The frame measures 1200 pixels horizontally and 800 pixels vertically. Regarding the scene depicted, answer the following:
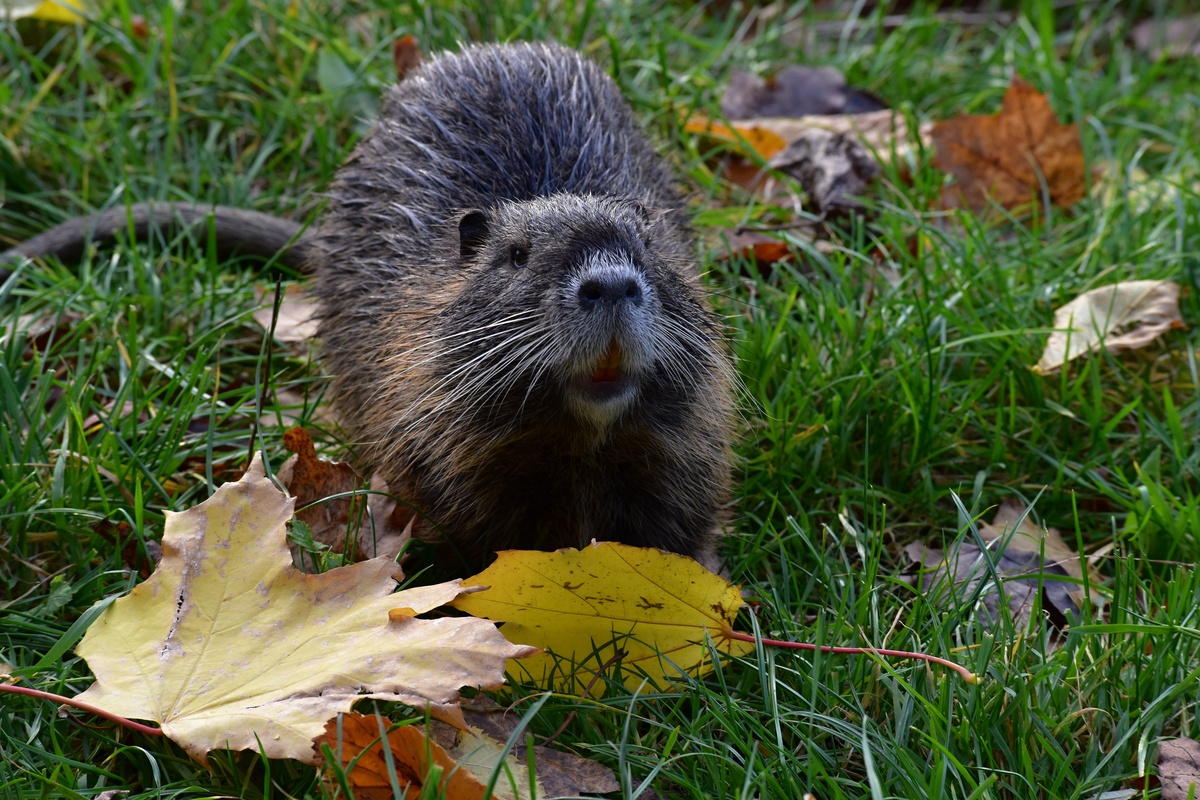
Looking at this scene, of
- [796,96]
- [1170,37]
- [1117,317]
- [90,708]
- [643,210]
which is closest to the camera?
[90,708]

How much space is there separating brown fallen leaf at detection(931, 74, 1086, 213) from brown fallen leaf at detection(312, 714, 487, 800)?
316 cm

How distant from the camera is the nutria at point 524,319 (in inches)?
115

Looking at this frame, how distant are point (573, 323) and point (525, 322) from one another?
0.18 metres

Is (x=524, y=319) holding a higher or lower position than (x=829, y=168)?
higher

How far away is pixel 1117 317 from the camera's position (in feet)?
13.0

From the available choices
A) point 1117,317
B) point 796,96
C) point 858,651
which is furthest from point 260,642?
point 796,96

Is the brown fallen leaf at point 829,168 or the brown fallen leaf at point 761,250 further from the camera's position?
the brown fallen leaf at point 829,168

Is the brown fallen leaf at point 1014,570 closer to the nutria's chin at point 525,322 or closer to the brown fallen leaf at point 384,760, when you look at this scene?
the nutria's chin at point 525,322

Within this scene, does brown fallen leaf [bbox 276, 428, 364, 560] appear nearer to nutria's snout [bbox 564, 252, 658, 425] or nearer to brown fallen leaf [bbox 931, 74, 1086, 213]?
nutria's snout [bbox 564, 252, 658, 425]

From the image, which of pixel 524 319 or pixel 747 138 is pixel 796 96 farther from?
pixel 524 319

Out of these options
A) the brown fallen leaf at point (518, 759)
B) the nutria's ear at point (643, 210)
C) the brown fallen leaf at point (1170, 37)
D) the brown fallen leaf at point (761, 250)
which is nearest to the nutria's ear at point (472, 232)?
the nutria's ear at point (643, 210)

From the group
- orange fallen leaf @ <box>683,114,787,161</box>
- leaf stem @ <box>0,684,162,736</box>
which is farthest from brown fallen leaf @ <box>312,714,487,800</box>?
orange fallen leaf @ <box>683,114,787,161</box>

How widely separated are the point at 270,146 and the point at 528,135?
1386 mm

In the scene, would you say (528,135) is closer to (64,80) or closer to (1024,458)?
(1024,458)
